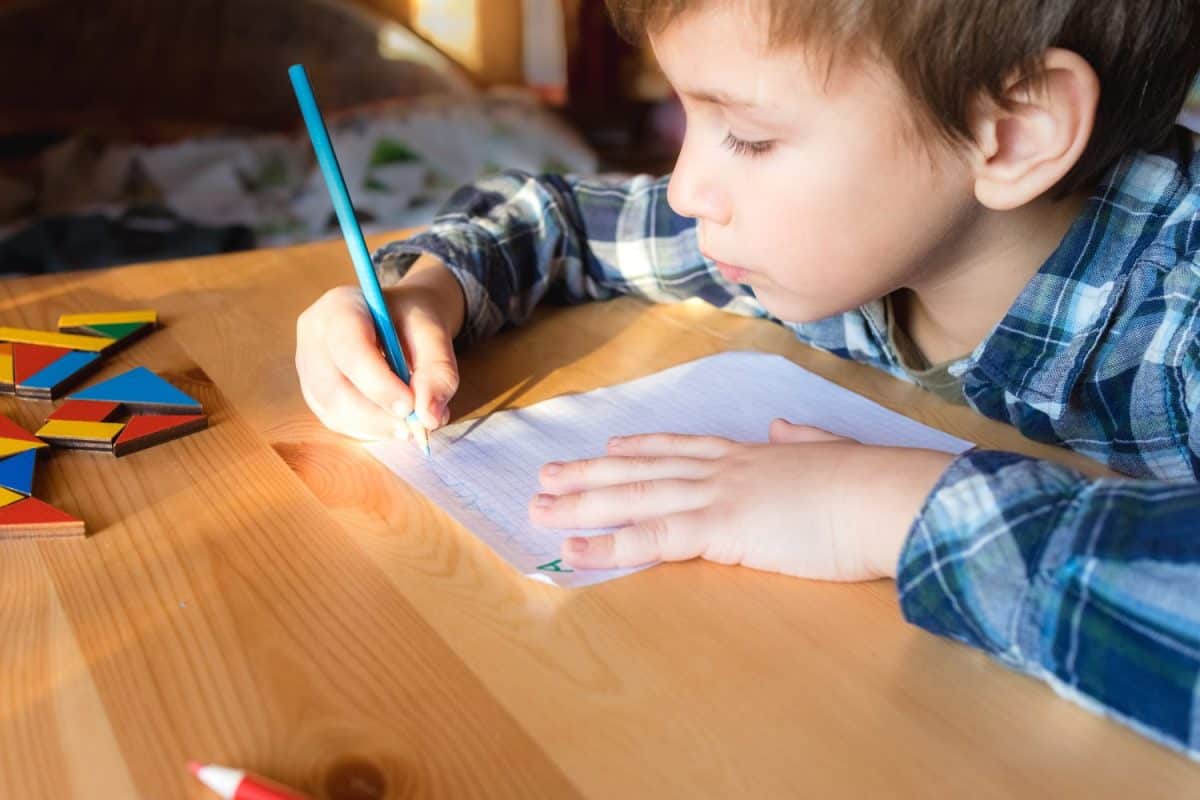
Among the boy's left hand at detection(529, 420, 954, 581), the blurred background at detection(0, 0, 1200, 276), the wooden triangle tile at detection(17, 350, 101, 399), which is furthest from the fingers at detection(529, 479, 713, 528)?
the blurred background at detection(0, 0, 1200, 276)

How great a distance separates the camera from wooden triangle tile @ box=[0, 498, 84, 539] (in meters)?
0.56

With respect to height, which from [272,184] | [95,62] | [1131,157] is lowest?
[272,184]

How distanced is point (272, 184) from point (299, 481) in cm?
→ 178

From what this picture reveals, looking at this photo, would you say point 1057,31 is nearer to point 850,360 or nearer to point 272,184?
point 850,360

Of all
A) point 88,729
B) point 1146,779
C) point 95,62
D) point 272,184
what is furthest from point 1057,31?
point 95,62

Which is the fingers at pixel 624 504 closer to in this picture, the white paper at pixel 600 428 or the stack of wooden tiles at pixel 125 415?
the white paper at pixel 600 428

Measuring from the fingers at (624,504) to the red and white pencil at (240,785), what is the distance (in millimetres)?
210

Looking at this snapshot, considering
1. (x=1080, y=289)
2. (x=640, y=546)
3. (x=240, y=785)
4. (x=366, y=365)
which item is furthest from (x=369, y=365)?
(x=1080, y=289)

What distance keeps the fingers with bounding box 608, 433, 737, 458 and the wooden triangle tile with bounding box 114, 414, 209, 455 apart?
244 mm

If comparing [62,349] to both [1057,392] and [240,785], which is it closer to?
[240,785]

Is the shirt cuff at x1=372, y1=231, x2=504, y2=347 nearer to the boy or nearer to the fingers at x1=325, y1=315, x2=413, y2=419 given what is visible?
the boy

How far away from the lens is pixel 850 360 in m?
0.79

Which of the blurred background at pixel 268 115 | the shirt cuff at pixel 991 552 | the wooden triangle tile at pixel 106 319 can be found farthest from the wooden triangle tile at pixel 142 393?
the blurred background at pixel 268 115

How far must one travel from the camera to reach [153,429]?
25.8 inches
